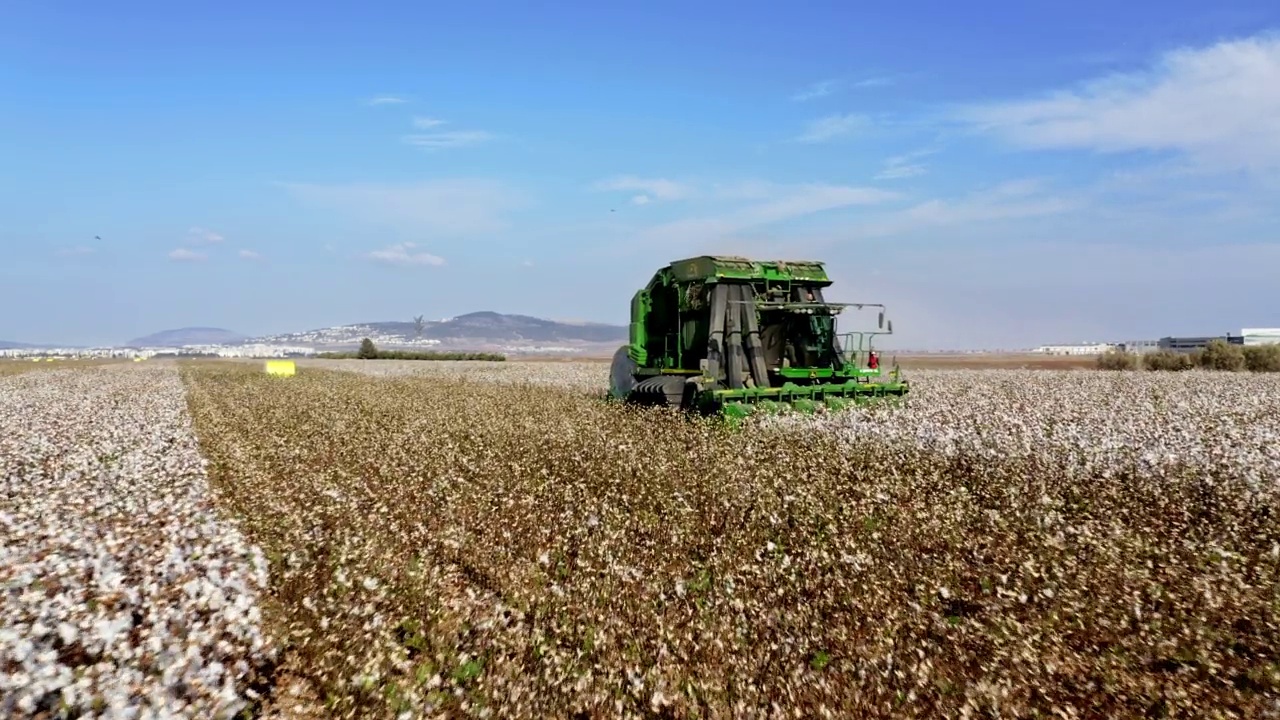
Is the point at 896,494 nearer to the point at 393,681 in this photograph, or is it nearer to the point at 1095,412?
the point at 393,681

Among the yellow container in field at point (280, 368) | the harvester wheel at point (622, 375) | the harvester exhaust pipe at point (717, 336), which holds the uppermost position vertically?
the harvester exhaust pipe at point (717, 336)

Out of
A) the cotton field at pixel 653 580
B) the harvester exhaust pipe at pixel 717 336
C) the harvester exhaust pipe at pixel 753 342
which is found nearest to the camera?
the cotton field at pixel 653 580

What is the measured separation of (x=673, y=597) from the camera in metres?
6.41

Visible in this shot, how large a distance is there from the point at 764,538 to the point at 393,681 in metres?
3.80

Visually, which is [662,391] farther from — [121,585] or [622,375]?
[121,585]

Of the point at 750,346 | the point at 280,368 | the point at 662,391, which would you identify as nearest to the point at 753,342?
the point at 750,346

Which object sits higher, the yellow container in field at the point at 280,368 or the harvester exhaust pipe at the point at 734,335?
the harvester exhaust pipe at the point at 734,335

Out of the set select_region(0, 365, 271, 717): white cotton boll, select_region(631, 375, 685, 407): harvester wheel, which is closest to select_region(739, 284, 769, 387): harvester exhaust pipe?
select_region(631, 375, 685, 407): harvester wheel

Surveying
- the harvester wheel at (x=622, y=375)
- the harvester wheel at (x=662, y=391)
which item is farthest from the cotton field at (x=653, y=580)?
the harvester wheel at (x=622, y=375)

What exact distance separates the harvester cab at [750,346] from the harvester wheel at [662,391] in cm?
3

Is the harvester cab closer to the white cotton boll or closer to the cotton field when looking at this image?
the cotton field

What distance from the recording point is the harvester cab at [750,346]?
671 inches

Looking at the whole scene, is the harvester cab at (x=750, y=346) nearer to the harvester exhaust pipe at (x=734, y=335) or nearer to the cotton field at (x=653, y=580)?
the harvester exhaust pipe at (x=734, y=335)

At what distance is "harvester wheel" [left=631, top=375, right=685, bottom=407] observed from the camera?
17656 mm
